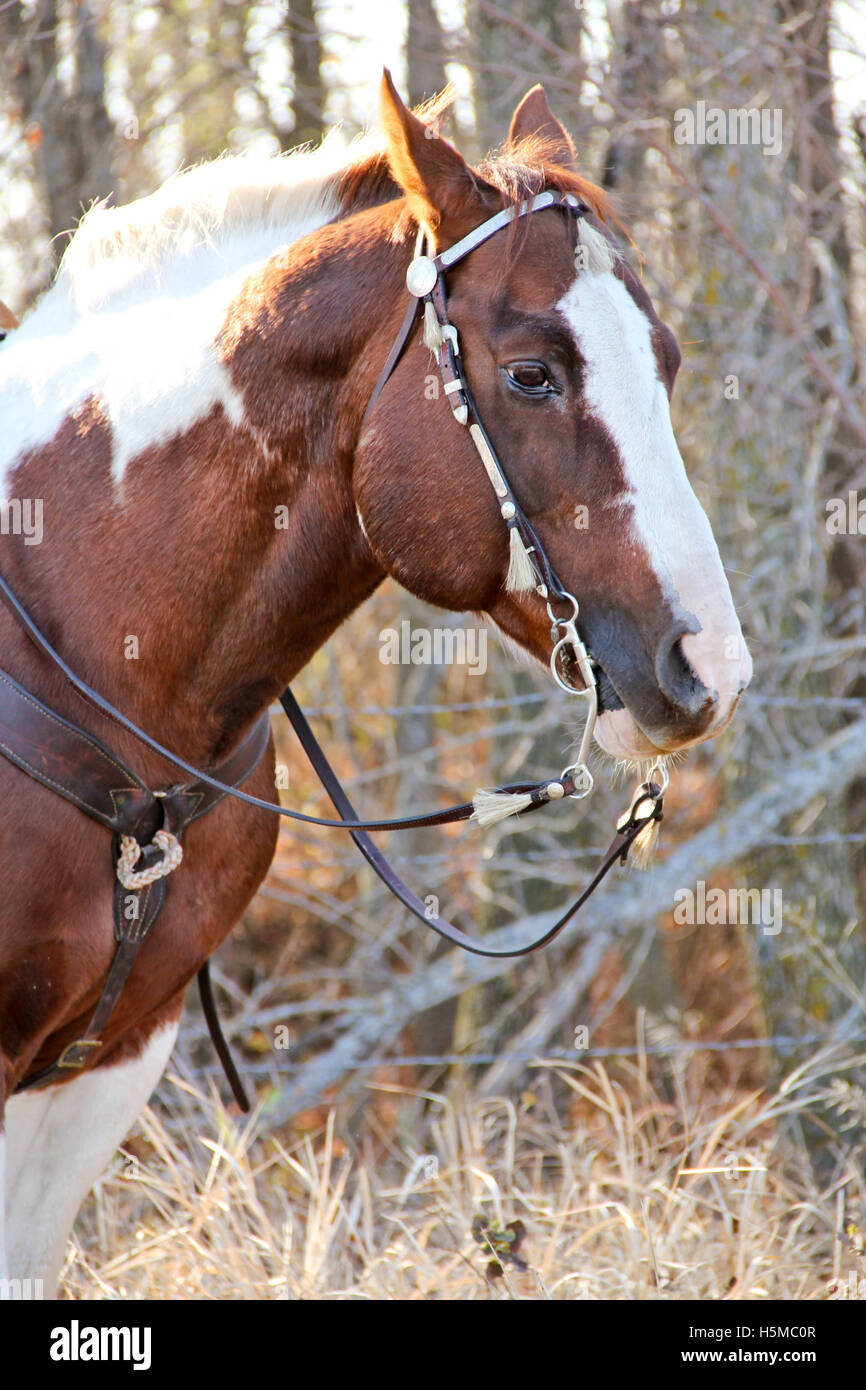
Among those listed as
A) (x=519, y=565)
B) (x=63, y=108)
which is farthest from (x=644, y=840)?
(x=63, y=108)

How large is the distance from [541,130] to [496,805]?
132 cm

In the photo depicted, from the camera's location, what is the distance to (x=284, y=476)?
2.02 m

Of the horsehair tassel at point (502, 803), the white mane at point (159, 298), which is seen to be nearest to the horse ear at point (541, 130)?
the white mane at point (159, 298)

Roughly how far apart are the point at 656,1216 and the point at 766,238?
136 inches

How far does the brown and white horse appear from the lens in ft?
6.05

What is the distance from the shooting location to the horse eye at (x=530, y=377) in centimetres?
187

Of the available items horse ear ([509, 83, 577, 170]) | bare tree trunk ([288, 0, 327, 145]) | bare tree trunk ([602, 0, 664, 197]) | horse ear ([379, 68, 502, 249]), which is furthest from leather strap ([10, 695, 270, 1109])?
bare tree trunk ([288, 0, 327, 145])

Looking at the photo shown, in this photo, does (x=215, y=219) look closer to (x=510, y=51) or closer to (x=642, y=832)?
(x=642, y=832)

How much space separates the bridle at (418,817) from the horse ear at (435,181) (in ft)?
0.10

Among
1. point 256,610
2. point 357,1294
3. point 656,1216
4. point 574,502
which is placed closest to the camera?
point 574,502

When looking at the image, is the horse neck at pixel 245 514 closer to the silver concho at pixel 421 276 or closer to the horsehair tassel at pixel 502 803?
the silver concho at pixel 421 276

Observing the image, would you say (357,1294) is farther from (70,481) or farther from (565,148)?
(565,148)

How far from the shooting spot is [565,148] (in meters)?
2.22
